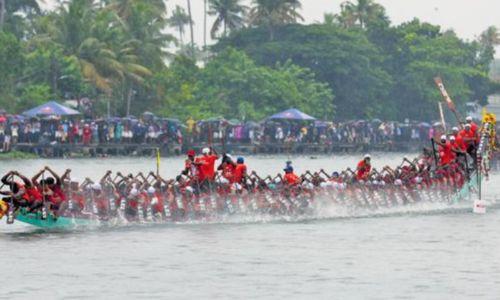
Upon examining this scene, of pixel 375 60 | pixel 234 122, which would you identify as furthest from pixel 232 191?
pixel 375 60

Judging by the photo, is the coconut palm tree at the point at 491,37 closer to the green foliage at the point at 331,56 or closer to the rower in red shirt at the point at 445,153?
the green foliage at the point at 331,56

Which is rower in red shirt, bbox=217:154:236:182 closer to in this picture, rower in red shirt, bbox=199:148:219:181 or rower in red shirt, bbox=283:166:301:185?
rower in red shirt, bbox=199:148:219:181

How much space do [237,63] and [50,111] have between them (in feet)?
96.3

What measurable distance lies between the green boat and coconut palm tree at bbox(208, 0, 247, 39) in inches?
3542

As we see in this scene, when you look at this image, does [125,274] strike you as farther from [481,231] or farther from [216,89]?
[216,89]

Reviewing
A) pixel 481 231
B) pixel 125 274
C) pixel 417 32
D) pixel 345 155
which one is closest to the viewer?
pixel 125 274

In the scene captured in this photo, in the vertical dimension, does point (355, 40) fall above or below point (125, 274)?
above

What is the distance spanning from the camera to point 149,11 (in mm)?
98688

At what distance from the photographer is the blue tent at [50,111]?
8052 centimetres

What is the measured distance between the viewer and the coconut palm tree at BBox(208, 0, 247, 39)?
13088cm

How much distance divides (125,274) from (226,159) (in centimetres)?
1008

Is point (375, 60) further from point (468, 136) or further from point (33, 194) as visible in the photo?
point (33, 194)

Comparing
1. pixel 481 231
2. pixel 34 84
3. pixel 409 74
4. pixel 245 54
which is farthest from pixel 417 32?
pixel 481 231

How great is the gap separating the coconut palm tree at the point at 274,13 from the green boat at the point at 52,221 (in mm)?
78974
